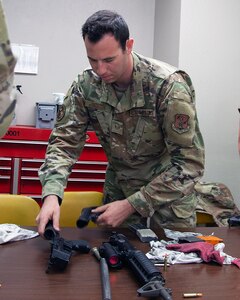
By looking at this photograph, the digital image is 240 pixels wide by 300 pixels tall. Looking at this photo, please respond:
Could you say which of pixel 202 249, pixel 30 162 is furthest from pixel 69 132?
pixel 30 162

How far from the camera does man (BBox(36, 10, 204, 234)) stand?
133 centimetres

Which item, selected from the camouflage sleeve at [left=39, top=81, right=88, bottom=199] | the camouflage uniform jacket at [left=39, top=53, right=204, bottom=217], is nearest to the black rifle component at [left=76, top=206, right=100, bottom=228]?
the camouflage uniform jacket at [left=39, top=53, right=204, bottom=217]

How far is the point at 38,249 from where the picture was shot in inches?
45.5

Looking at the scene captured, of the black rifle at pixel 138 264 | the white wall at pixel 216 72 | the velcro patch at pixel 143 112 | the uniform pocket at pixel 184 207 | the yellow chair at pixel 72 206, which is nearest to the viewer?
the black rifle at pixel 138 264

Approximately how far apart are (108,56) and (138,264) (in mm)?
703

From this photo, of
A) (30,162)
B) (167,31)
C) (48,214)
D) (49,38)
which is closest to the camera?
(48,214)

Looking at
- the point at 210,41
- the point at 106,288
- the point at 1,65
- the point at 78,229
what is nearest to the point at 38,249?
the point at 78,229

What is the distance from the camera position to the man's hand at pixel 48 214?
1.19m

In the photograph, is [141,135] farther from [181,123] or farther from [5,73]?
[5,73]

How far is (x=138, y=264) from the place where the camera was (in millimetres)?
965

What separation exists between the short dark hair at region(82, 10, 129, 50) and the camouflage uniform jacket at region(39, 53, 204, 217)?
6.6 inches

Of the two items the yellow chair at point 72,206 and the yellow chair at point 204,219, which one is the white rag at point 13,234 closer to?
the yellow chair at point 72,206

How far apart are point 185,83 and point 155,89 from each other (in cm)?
11

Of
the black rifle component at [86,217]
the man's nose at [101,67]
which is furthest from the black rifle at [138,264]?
the man's nose at [101,67]
